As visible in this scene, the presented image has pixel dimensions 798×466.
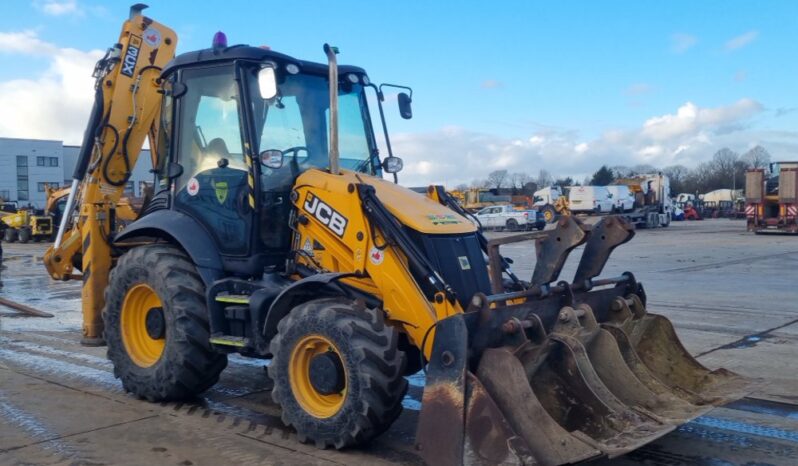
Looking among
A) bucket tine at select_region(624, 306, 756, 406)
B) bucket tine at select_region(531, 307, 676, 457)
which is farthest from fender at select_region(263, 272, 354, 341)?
bucket tine at select_region(624, 306, 756, 406)

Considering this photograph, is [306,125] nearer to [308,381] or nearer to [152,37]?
[308,381]

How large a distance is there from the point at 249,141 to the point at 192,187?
35.6 inches

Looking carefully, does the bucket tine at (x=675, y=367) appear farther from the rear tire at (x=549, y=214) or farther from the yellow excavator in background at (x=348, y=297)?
the rear tire at (x=549, y=214)

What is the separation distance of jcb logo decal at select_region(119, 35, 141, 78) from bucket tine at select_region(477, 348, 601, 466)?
575cm

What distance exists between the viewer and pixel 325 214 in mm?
5992

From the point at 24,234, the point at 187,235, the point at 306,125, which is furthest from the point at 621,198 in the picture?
the point at 187,235

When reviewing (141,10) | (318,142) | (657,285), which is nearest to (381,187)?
(318,142)

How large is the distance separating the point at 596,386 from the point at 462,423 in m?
0.96

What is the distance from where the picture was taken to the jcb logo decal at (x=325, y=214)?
584cm

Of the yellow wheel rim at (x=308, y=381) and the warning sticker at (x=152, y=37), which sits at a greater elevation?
the warning sticker at (x=152, y=37)

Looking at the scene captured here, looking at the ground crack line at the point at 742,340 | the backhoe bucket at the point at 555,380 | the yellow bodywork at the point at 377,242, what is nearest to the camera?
the backhoe bucket at the point at 555,380

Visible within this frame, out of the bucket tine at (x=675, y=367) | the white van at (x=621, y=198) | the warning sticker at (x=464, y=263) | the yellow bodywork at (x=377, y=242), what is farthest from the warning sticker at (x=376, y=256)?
the white van at (x=621, y=198)

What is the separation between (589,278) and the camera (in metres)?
6.01

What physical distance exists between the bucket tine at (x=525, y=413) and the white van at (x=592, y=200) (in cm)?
4230
